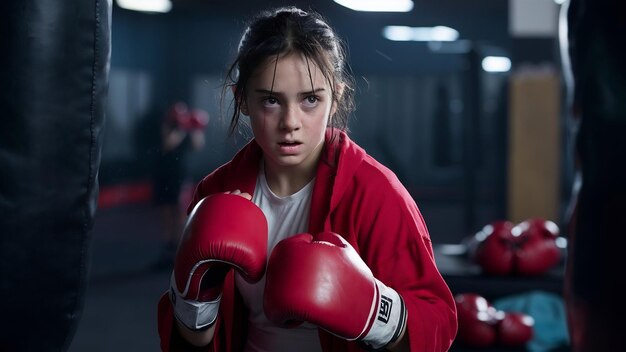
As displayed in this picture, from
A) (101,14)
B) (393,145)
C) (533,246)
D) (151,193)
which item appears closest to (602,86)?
(101,14)

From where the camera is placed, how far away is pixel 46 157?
1.09 m

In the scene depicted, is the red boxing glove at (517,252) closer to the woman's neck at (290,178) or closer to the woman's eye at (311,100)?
the woman's neck at (290,178)

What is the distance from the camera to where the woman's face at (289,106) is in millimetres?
1171

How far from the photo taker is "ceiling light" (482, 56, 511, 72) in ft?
19.9

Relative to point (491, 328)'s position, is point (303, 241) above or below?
above

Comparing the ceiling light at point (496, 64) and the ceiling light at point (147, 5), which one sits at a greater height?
the ceiling light at point (147, 5)

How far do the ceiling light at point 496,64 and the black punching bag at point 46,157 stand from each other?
5235 millimetres

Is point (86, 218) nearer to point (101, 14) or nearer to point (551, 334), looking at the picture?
point (101, 14)

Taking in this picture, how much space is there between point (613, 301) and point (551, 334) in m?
2.49

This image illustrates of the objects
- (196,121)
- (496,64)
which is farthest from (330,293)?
(496,64)

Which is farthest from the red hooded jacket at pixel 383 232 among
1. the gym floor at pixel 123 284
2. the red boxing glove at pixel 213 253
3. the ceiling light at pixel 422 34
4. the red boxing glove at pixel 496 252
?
the ceiling light at pixel 422 34

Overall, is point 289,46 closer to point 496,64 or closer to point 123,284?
point 123,284

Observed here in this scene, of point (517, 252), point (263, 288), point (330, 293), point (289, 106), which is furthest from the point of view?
point (517, 252)

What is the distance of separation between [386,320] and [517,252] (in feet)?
8.23
